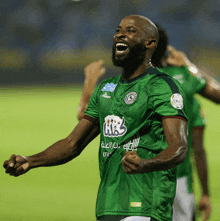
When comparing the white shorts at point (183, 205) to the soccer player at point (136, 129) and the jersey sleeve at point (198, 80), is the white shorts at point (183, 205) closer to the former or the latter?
the jersey sleeve at point (198, 80)

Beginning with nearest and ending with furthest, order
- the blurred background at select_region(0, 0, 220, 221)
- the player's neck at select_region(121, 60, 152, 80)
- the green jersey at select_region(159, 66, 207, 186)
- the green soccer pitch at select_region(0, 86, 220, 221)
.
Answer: the player's neck at select_region(121, 60, 152, 80) → the green jersey at select_region(159, 66, 207, 186) → the green soccer pitch at select_region(0, 86, 220, 221) → the blurred background at select_region(0, 0, 220, 221)

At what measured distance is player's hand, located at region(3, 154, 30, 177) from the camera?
211cm

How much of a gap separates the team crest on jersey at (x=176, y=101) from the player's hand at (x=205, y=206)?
1.79m

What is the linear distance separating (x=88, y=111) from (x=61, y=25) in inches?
736

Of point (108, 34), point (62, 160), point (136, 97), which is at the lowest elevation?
point (62, 160)

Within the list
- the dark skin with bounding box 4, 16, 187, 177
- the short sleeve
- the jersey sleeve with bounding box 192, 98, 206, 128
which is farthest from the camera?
the jersey sleeve with bounding box 192, 98, 206, 128

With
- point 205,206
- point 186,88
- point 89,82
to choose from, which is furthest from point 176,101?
point 205,206

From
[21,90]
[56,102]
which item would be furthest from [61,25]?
[56,102]

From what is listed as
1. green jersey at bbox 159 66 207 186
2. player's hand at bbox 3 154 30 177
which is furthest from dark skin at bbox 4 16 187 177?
green jersey at bbox 159 66 207 186

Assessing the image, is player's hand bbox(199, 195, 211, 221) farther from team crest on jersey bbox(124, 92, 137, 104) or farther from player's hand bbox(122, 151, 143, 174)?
player's hand bbox(122, 151, 143, 174)

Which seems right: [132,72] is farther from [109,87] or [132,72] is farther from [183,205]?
[183,205]

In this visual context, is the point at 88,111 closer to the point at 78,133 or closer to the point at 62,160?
the point at 78,133

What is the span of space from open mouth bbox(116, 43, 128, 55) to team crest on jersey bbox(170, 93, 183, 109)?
378 mm

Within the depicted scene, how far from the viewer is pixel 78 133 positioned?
2340 mm
